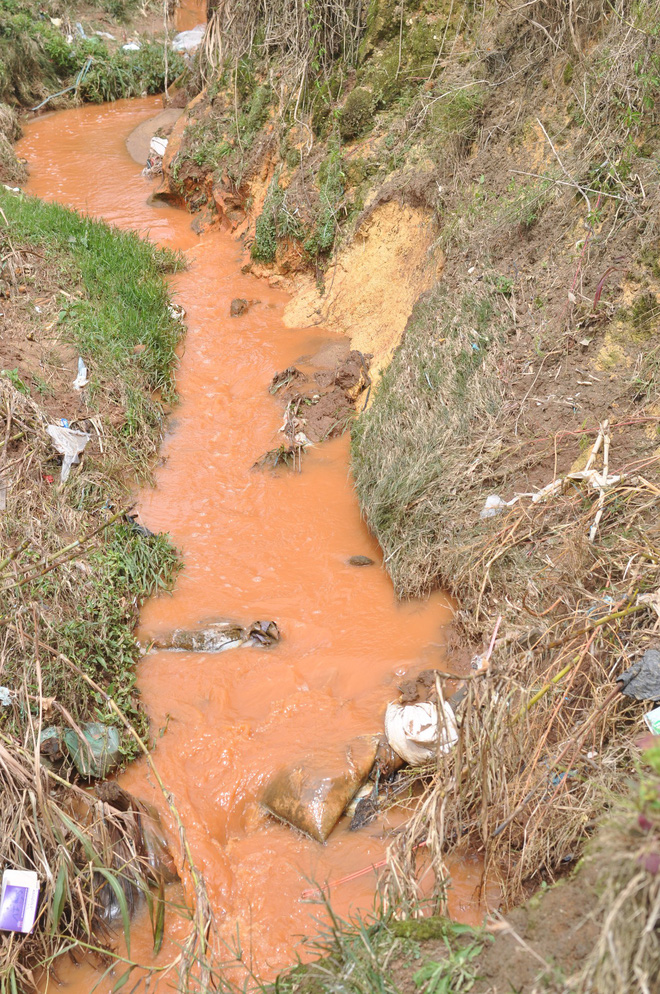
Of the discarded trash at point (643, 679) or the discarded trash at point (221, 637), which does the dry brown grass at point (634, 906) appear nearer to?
the discarded trash at point (643, 679)

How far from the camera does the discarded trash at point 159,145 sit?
8531 millimetres

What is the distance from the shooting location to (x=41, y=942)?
8.89ft

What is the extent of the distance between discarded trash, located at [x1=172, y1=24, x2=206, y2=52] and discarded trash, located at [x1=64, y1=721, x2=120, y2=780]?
10301 millimetres

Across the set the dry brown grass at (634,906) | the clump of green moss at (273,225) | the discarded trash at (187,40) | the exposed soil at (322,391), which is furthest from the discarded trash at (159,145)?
the dry brown grass at (634,906)

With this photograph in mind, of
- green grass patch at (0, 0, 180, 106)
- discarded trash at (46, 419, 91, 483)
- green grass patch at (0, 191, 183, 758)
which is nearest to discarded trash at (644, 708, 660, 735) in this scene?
green grass patch at (0, 191, 183, 758)

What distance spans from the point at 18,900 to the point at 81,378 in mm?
3462

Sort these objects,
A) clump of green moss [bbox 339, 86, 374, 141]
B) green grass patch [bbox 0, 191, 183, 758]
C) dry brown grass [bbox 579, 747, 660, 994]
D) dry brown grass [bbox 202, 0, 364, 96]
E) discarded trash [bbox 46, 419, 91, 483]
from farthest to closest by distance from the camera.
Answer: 1. dry brown grass [bbox 202, 0, 364, 96]
2. clump of green moss [bbox 339, 86, 374, 141]
3. discarded trash [bbox 46, 419, 91, 483]
4. green grass patch [bbox 0, 191, 183, 758]
5. dry brown grass [bbox 579, 747, 660, 994]

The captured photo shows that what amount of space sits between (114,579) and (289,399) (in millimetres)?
2054

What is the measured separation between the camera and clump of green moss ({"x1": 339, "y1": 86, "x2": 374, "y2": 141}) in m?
6.43

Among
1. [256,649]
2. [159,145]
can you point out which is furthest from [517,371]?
[159,145]

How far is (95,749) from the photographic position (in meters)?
3.40

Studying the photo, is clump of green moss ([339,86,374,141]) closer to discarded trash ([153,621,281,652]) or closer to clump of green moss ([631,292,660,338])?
clump of green moss ([631,292,660,338])

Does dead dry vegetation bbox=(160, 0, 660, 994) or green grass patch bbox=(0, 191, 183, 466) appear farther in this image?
green grass patch bbox=(0, 191, 183, 466)

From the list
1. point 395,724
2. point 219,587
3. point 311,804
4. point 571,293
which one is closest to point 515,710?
point 395,724
